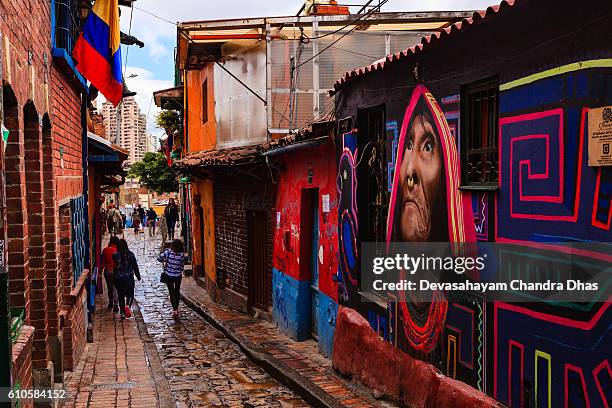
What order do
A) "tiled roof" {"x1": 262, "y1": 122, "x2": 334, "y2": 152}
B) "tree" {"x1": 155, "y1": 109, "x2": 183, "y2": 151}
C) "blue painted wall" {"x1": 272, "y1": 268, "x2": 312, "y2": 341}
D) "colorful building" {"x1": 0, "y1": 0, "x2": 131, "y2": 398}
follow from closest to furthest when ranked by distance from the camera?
"colorful building" {"x1": 0, "y1": 0, "x2": 131, "y2": 398}
"tiled roof" {"x1": 262, "y1": 122, "x2": 334, "y2": 152}
"blue painted wall" {"x1": 272, "y1": 268, "x2": 312, "y2": 341}
"tree" {"x1": 155, "y1": 109, "x2": 183, "y2": 151}

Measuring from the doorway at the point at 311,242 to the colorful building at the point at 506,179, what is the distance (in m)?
3.15

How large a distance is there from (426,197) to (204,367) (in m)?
5.11

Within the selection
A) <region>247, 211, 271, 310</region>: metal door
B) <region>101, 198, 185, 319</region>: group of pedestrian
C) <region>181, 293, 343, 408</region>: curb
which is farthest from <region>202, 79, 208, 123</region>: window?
<region>181, 293, 343, 408</region>: curb

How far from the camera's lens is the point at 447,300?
6.64 meters

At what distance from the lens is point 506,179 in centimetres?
555

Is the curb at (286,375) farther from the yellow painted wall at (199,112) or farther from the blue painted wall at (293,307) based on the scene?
the yellow painted wall at (199,112)

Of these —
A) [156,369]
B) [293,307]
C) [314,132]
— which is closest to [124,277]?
[293,307]

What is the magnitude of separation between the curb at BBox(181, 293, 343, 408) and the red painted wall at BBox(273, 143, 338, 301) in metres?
1.26

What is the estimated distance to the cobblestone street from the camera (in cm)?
851

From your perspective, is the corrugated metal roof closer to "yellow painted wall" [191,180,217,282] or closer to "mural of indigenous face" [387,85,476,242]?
"mural of indigenous face" [387,85,476,242]

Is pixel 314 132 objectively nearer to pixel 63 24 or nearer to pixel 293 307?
pixel 293 307

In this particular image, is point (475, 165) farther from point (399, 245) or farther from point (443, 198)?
point (399, 245)

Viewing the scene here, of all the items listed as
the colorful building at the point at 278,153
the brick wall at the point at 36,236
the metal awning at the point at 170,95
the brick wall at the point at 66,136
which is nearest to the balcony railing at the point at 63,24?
the brick wall at the point at 66,136

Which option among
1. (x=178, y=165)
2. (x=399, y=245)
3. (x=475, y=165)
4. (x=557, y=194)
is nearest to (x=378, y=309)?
(x=399, y=245)
